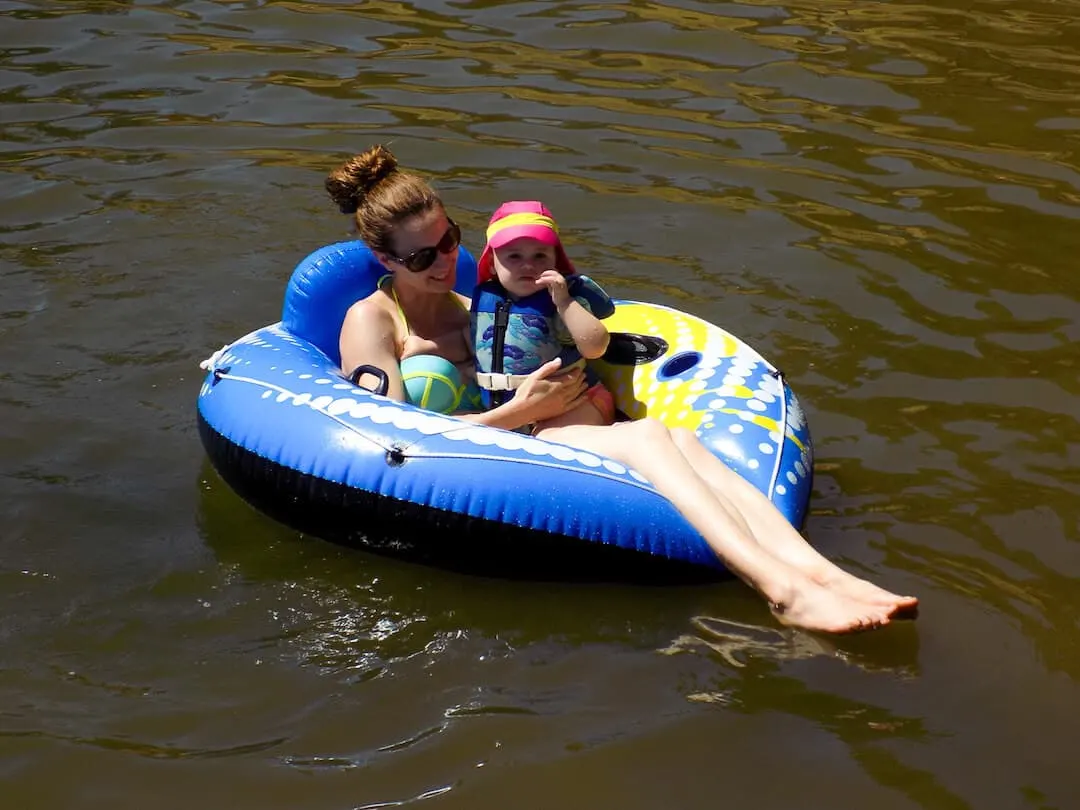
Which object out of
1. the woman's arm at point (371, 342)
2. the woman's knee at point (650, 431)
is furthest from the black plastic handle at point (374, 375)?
the woman's knee at point (650, 431)

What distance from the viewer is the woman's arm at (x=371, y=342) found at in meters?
4.61

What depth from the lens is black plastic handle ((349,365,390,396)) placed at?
14.8ft

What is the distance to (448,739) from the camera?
11.4 ft

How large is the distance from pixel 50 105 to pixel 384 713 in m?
6.01

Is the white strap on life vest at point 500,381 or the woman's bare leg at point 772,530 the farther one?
the white strap on life vest at point 500,381

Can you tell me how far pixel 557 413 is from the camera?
458 cm

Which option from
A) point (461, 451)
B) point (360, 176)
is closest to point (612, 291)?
point (360, 176)

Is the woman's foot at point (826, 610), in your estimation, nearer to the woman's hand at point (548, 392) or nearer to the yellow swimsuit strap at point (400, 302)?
the woman's hand at point (548, 392)

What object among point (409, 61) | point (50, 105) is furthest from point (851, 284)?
point (50, 105)

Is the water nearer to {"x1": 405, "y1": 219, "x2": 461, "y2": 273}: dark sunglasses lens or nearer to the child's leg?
the child's leg

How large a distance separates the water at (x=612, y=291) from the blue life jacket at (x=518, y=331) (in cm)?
77

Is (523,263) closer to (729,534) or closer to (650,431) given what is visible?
(650,431)

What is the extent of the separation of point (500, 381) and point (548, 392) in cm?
18

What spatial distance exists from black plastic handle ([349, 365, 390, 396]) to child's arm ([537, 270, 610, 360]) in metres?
0.59
